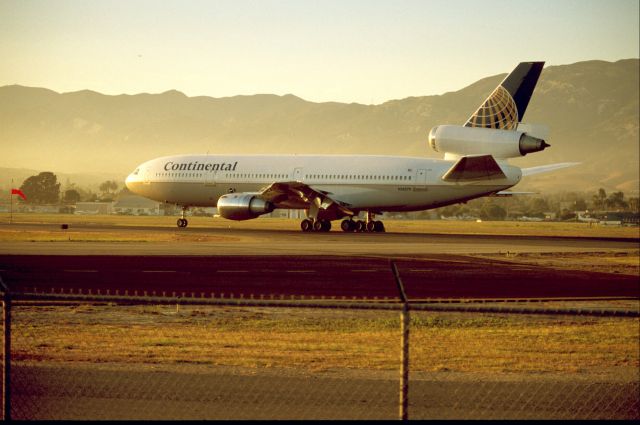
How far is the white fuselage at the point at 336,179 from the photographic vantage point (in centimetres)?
5094

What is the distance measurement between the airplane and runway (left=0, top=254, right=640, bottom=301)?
17.8 m

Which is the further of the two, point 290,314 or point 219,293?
point 219,293

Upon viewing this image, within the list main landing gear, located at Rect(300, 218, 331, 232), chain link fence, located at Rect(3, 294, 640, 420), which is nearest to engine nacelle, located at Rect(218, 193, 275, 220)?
main landing gear, located at Rect(300, 218, 331, 232)

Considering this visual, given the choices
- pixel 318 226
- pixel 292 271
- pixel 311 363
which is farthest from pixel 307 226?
pixel 311 363

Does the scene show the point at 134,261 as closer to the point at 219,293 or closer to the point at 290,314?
the point at 219,293

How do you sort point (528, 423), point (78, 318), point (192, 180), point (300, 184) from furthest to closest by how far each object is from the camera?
point (192, 180)
point (300, 184)
point (78, 318)
point (528, 423)

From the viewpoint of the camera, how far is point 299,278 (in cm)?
2519

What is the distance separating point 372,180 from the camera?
5228 centimetres

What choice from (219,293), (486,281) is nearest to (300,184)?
(486,281)

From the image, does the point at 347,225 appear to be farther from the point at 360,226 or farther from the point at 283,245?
the point at 283,245

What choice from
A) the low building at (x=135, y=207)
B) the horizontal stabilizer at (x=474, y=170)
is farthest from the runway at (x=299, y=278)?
the low building at (x=135, y=207)

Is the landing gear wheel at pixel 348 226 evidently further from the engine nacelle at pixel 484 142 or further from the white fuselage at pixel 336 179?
the engine nacelle at pixel 484 142

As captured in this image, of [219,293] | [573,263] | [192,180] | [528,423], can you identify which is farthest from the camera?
[192,180]

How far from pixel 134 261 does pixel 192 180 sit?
27.9m
